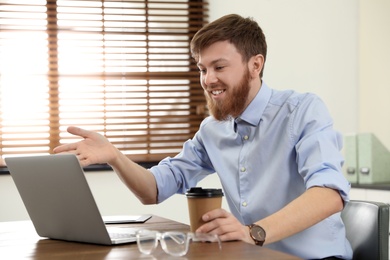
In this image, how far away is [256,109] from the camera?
2.16 metres

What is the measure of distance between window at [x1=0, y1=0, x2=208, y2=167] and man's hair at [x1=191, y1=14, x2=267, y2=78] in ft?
6.92

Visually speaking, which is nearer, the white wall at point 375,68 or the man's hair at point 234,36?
the man's hair at point 234,36

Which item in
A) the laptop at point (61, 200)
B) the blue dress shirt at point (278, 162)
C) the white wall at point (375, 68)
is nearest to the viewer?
the laptop at point (61, 200)

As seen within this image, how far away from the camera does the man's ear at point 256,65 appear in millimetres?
2229

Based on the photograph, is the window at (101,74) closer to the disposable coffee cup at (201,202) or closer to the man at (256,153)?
the man at (256,153)

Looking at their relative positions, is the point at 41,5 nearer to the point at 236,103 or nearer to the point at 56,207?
the point at 236,103

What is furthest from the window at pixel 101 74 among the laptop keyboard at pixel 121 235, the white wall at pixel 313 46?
the laptop keyboard at pixel 121 235

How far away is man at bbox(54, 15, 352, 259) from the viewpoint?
6.10 feet

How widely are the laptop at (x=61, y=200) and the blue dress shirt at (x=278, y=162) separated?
1.45 feet

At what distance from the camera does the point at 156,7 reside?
4324 millimetres

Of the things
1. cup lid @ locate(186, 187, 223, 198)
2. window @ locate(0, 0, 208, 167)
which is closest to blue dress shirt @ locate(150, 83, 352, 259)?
cup lid @ locate(186, 187, 223, 198)

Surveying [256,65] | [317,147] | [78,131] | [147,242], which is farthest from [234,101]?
[147,242]

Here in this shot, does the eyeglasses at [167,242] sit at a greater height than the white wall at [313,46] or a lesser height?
lesser

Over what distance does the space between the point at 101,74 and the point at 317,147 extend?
2534 millimetres
